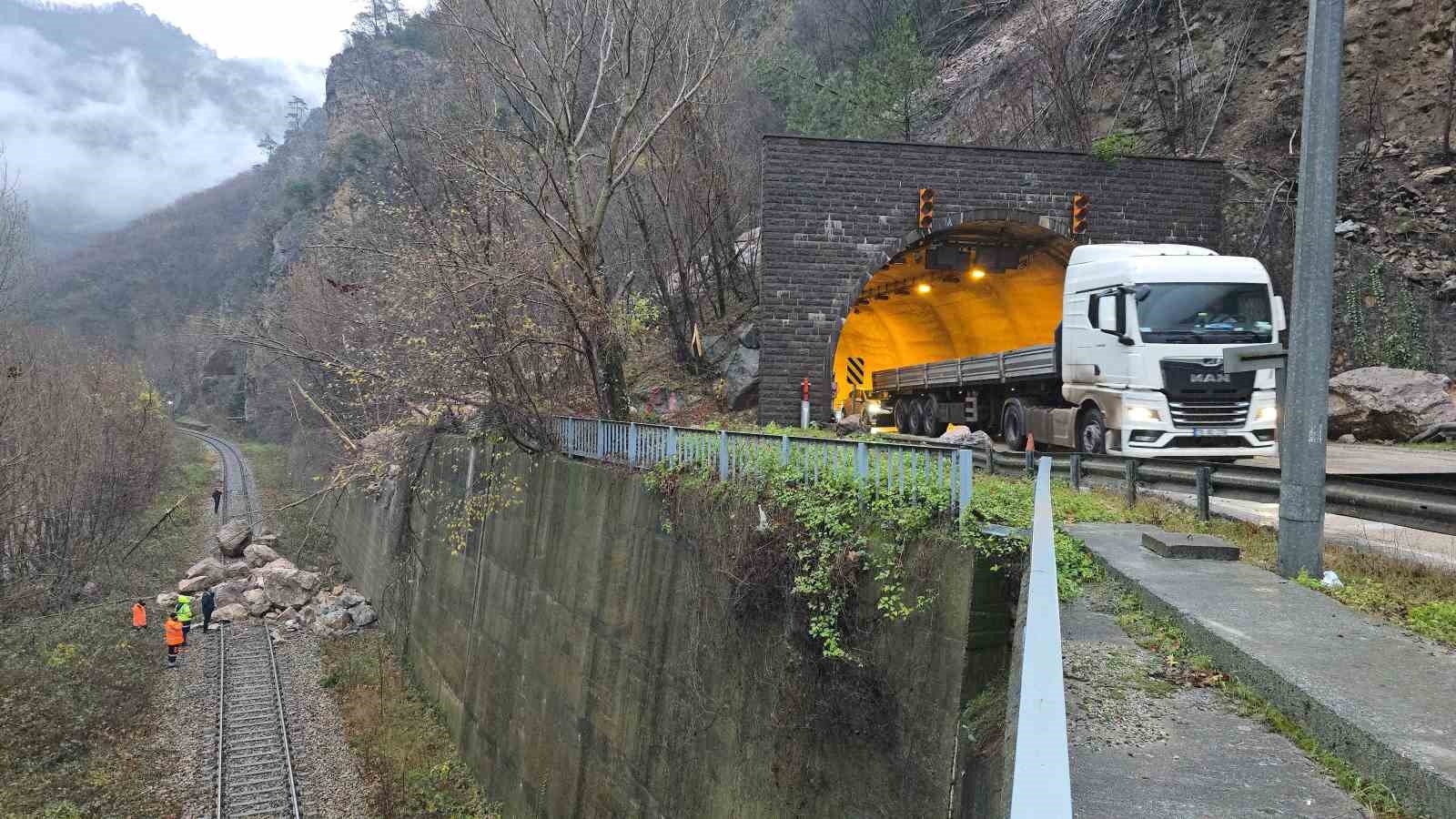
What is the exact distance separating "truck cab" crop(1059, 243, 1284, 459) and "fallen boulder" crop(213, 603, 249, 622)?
83.7 feet

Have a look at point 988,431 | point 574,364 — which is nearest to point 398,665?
point 574,364

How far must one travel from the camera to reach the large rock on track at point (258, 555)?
31547mm

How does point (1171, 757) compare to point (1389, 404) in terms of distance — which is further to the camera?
point (1389, 404)

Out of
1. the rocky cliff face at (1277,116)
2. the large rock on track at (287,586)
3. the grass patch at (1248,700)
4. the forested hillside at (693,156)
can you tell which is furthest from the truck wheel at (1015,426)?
the large rock on track at (287,586)

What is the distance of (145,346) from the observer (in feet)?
294

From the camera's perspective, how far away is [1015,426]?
17.1 m

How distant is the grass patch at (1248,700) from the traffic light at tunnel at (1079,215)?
1518 cm

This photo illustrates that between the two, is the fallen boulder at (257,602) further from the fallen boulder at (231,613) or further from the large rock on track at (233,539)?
the large rock on track at (233,539)

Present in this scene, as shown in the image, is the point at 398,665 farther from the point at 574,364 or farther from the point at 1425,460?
the point at 1425,460

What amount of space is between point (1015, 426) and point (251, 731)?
17.8 metres

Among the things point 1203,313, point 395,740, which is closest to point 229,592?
point 395,740

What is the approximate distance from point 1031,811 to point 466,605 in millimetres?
18005

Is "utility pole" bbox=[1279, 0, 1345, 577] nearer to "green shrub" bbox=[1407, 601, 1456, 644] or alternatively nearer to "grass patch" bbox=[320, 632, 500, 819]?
"green shrub" bbox=[1407, 601, 1456, 644]

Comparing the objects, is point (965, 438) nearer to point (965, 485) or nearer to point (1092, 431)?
point (1092, 431)
